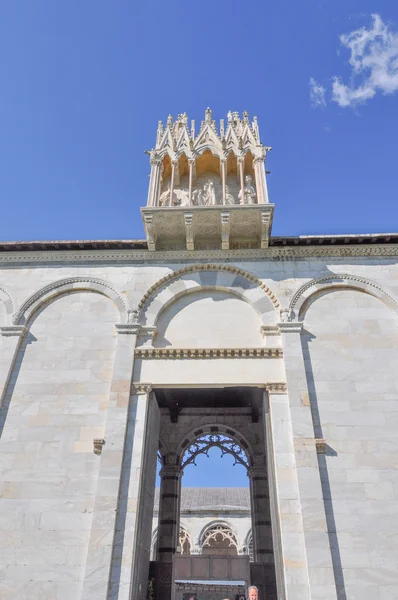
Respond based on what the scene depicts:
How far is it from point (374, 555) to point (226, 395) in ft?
23.4

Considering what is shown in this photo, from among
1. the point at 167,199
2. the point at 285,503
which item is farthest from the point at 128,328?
the point at 285,503

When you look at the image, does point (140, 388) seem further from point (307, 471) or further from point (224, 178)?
point (224, 178)

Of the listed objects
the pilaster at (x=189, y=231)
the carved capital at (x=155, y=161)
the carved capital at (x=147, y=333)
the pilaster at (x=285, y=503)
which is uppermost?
the carved capital at (x=155, y=161)

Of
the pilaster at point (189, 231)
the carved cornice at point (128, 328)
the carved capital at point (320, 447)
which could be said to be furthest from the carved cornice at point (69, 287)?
the carved capital at point (320, 447)

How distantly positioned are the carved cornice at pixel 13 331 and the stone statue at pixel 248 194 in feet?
25.4

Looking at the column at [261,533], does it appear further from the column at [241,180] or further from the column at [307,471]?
the column at [241,180]

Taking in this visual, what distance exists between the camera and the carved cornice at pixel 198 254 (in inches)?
513


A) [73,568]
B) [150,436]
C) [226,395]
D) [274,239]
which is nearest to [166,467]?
[226,395]

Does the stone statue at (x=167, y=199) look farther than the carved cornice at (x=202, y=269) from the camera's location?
Yes

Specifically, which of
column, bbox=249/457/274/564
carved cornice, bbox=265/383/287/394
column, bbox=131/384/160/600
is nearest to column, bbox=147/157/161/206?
column, bbox=131/384/160/600

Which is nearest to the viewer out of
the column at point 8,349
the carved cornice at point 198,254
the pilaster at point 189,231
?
the column at point 8,349

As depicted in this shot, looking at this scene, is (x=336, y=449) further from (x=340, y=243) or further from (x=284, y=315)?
(x=340, y=243)

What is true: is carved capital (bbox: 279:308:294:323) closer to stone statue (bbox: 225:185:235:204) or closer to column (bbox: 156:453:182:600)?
stone statue (bbox: 225:185:235:204)

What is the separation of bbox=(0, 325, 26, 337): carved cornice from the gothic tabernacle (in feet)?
0.20
